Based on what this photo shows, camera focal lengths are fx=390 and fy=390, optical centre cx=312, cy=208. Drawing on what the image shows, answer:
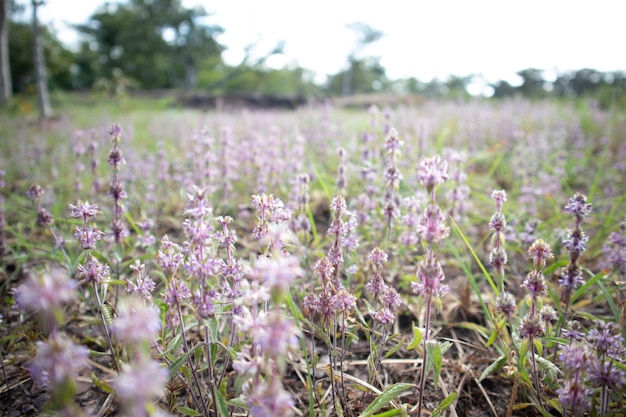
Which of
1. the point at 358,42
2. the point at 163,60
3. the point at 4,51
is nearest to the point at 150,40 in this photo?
the point at 163,60

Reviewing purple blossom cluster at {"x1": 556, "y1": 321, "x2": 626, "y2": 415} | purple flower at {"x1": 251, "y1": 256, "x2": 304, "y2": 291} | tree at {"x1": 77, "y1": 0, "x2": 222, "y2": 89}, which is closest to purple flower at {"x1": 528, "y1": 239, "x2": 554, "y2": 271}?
purple blossom cluster at {"x1": 556, "y1": 321, "x2": 626, "y2": 415}

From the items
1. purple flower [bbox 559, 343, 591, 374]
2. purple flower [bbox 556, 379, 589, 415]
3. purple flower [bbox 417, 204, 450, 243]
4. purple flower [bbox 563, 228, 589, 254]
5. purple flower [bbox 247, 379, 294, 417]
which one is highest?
purple flower [bbox 417, 204, 450, 243]

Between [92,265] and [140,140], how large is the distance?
6.26 metres

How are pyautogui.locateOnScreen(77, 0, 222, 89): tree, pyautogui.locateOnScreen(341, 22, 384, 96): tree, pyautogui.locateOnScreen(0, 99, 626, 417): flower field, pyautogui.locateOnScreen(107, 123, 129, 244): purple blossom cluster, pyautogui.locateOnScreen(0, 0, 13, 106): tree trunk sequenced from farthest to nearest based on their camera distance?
pyautogui.locateOnScreen(341, 22, 384, 96): tree
pyautogui.locateOnScreen(77, 0, 222, 89): tree
pyautogui.locateOnScreen(0, 0, 13, 106): tree trunk
pyautogui.locateOnScreen(107, 123, 129, 244): purple blossom cluster
pyautogui.locateOnScreen(0, 99, 626, 417): flower field

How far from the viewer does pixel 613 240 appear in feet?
6.37

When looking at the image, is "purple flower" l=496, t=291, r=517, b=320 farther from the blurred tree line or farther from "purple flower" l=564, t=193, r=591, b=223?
the blurred tree line

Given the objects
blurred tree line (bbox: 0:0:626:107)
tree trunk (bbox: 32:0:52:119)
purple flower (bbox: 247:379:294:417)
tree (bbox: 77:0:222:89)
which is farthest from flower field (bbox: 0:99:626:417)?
tree (bbox: 77:0:222:89)

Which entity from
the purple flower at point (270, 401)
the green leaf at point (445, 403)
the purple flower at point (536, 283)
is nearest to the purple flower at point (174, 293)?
the purple flower at point (270, 401)

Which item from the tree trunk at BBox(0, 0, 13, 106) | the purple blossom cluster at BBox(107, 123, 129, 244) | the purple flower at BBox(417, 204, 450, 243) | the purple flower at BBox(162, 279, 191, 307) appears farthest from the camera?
the tree trunk at BBox(0, 0, 13, 106)

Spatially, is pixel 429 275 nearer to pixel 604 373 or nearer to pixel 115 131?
pixel 604 373

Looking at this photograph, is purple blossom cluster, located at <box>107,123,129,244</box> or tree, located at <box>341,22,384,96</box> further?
tree, located at <box>341,22,384,96</box>

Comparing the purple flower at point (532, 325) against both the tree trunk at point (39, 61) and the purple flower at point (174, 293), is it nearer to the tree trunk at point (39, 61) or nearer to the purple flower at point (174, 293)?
the purple flower at point (174, 293)

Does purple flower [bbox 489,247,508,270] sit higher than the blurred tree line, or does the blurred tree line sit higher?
the blurred tree line

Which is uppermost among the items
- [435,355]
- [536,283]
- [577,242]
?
[577,242]
